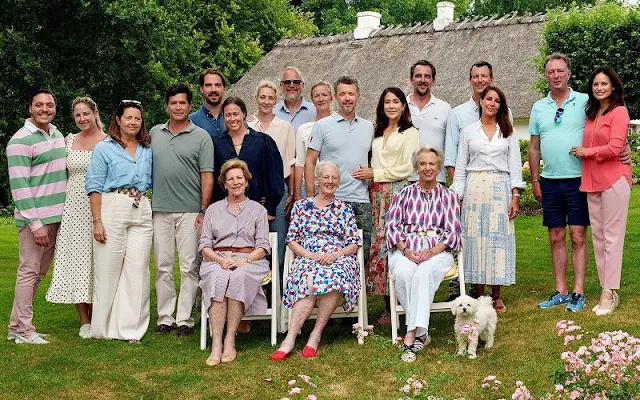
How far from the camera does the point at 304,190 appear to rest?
314 inches

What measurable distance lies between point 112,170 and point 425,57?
65.4 feet

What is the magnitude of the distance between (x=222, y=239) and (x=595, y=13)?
784cm

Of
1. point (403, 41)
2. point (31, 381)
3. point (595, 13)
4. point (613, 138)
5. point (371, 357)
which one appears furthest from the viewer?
point (403, 41)

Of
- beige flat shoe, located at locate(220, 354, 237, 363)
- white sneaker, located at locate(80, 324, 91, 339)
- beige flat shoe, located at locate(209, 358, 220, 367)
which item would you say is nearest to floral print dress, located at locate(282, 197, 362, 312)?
beige flat shoe, located at locate(220, 354, 237, 363)

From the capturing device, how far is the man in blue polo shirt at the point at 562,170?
23.7 feet

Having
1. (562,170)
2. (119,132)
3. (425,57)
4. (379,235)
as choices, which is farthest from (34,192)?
(425,57)

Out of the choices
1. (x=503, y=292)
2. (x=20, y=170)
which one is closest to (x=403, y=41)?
(x=503, y=292)

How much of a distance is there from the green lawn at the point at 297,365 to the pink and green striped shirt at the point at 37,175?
1094mm

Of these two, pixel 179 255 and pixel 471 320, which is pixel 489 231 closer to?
pixel 471 320

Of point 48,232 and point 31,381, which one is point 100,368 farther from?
point 48,232

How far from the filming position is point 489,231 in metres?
7.37

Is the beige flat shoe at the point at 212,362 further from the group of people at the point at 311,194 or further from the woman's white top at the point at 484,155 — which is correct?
the woman's white top at the point at 484,155

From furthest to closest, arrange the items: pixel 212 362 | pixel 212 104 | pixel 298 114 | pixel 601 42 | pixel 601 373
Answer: pixel 601 42 < pixel 298 114 < pixel 212 104 < pixel 212 362 < pixel 601 373

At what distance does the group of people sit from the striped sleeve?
0.04 feet
